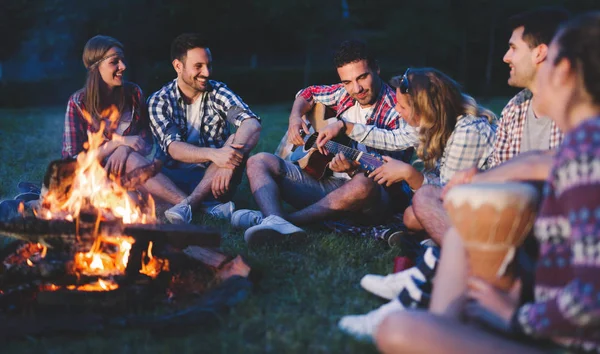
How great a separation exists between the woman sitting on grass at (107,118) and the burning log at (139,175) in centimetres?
17

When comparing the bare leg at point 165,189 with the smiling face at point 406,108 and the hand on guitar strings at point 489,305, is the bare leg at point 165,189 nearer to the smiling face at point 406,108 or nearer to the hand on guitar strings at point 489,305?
the smiling face at point 406,108

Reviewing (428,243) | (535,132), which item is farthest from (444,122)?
(428,243)

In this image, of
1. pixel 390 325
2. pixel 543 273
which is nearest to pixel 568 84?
pixel 543 273

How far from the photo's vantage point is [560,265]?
8.20ft

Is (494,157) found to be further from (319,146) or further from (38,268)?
(38,268)

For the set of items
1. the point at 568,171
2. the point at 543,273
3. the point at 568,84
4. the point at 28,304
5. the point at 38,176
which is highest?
the point at 568,84

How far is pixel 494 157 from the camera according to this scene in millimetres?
4629

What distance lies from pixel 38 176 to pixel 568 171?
21.7 ft

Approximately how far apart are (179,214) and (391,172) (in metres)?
1.76

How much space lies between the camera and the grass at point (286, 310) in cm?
337

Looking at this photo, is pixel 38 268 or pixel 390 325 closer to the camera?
pixel 390 325

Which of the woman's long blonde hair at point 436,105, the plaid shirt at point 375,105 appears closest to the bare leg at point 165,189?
the plaid shirt at point 375,105

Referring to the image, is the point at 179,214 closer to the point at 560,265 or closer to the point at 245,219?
the point at 245,219

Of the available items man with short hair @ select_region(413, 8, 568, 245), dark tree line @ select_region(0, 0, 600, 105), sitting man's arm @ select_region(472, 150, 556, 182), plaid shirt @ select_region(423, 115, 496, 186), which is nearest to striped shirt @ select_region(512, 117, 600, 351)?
sitting man's arm @ select_region(472, 150, 556, 182)
